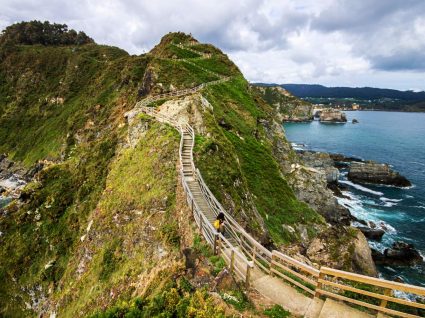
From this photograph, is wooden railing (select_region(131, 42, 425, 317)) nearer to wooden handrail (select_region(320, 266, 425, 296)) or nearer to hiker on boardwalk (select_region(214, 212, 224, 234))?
wooden handrail (select_region(320, 266, 425, 296))

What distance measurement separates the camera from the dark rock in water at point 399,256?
1740 inches

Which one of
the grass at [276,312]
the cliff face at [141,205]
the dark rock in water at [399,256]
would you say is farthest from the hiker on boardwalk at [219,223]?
the dark rock in water at [399,256]

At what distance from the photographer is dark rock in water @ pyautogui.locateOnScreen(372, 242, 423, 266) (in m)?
44.2

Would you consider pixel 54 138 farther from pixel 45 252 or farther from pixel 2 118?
pixel 45 252

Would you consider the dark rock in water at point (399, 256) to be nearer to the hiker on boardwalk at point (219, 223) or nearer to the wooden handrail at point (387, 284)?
the hiker on boardwalk at point (219, 223)

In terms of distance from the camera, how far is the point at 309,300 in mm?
11641

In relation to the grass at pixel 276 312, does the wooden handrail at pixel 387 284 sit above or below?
above

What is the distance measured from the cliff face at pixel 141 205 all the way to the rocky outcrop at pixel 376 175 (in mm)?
34986

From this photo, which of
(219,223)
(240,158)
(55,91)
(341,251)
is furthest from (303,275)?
(55,91)

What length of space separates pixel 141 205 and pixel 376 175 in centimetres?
7472

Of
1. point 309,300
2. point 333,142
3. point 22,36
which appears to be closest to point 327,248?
point 309,300

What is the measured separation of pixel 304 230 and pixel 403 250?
2049cm

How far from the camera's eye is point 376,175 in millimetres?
80125

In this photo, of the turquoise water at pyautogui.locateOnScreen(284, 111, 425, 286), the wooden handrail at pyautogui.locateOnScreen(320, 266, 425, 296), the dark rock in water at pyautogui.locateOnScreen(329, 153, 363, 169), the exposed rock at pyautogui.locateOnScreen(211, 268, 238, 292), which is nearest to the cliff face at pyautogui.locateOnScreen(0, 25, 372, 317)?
the exposed rock at pyautogui.locateOnScreen(211, 268, 238, 292)
